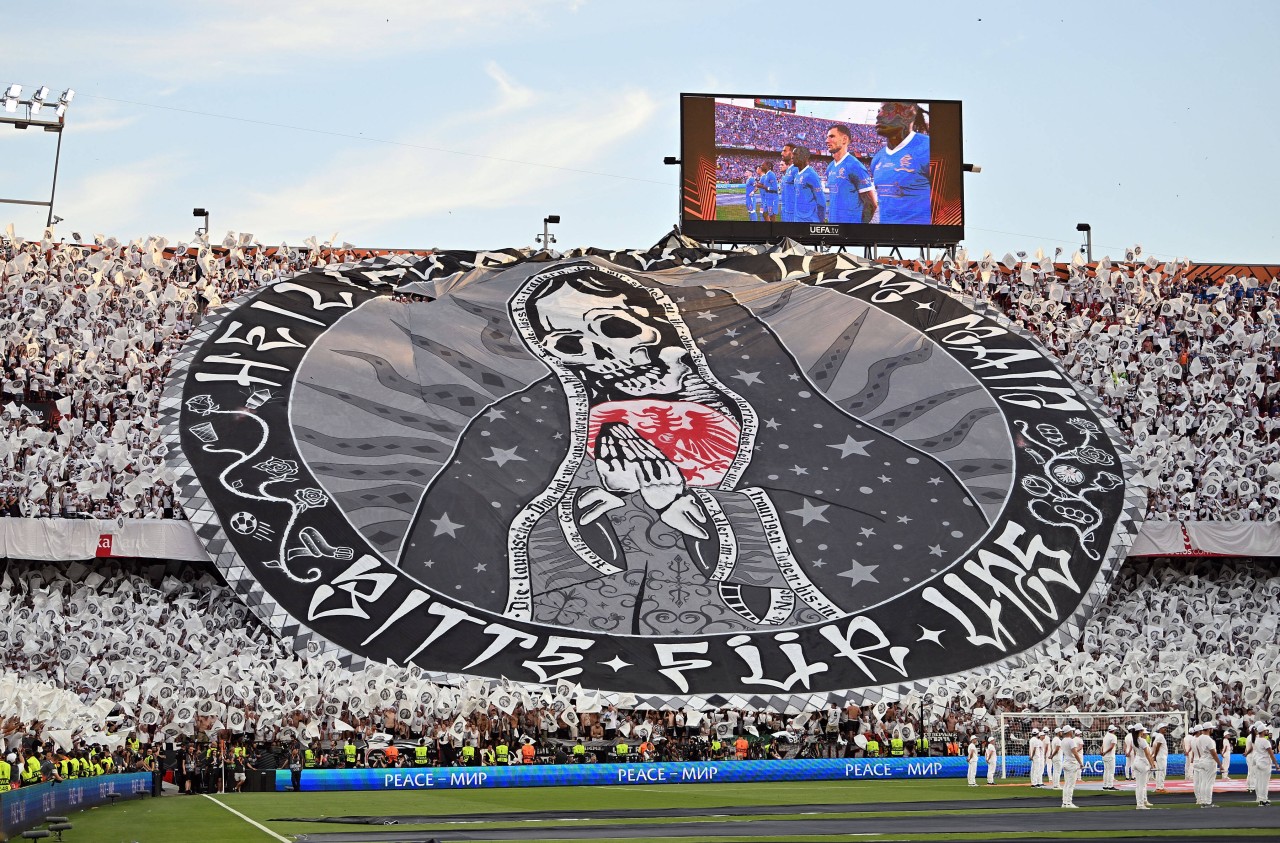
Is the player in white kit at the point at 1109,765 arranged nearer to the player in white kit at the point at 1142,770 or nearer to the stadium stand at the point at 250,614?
the player in white kit at the point at 1142,770

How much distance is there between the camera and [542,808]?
25.8 metres

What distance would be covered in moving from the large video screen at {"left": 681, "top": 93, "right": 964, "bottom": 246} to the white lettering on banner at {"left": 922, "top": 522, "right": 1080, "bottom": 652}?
15.5 metres

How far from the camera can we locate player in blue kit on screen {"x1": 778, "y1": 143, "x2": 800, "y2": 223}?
54469 mm

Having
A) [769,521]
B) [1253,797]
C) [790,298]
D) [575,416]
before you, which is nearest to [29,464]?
[575,416]

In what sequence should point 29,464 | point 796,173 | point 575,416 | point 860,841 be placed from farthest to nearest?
1. point 796,173
2. point 575,416
3. point 29,464
4. point 860,841

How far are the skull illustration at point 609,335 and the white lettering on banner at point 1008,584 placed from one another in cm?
1043

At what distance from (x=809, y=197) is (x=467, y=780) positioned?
93.0ft

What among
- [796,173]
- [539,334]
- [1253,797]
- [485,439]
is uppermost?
[796,173]

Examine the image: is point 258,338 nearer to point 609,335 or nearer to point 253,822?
point 609,335

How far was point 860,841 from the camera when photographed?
728 inches

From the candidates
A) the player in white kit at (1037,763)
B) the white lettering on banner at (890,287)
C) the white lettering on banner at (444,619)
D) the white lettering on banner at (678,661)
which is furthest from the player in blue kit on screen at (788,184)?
the player in white kit at (1037,763)

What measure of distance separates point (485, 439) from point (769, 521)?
828 cm

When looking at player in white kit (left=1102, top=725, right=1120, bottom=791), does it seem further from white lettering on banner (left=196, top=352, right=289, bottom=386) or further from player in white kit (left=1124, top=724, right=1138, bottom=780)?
white lettering on banner (left=196, top=352, right=289, bottom=386)

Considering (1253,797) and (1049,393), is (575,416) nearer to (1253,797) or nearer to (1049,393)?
(1049,393)
